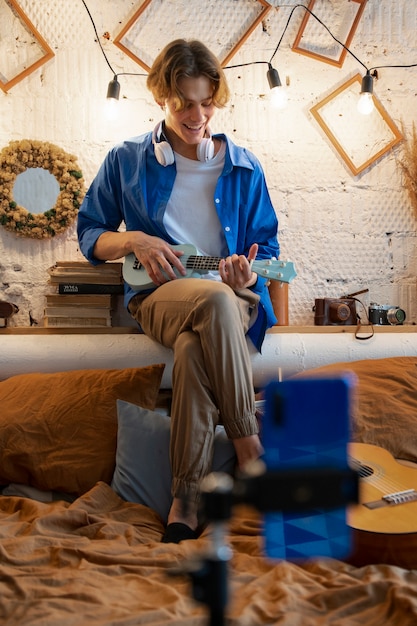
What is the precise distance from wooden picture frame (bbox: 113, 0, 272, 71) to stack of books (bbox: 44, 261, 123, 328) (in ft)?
3.19

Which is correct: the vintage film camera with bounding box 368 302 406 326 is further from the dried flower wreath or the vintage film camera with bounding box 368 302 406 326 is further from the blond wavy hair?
the dried flower wreath

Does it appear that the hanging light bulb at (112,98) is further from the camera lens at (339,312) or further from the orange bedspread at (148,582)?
the orange bedspread at (148,582)

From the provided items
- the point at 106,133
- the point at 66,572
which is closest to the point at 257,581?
the point at 66,572

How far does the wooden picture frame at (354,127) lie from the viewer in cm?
306

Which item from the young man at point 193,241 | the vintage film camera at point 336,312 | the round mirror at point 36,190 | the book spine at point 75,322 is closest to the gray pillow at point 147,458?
the young man at point 193,241

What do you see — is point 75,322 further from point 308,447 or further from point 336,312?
point 308,447

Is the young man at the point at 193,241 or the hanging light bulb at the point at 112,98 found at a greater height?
the hanging light bulb at the point at 112,98

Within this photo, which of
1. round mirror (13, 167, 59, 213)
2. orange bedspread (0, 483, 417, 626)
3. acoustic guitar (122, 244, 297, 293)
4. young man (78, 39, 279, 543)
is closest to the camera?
orange bedspread (0, 483, 417, 626)

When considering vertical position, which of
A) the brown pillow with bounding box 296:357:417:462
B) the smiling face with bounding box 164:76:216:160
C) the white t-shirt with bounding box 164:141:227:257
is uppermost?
the smiling face with bounding box 164:76:216:160

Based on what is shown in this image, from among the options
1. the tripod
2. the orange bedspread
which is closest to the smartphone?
the tripod

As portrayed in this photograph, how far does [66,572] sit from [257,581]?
37 centimetres

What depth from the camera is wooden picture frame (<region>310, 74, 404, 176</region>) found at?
3.06 meters

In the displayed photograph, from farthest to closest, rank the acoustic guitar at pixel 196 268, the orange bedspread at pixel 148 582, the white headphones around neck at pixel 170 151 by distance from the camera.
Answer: the white headphones around neck at pixel 170 151
the acoustic guitar at pixel 196 268
the orange bedspread at pixel 148 582

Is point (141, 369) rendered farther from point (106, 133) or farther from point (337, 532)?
point (337, 532)
